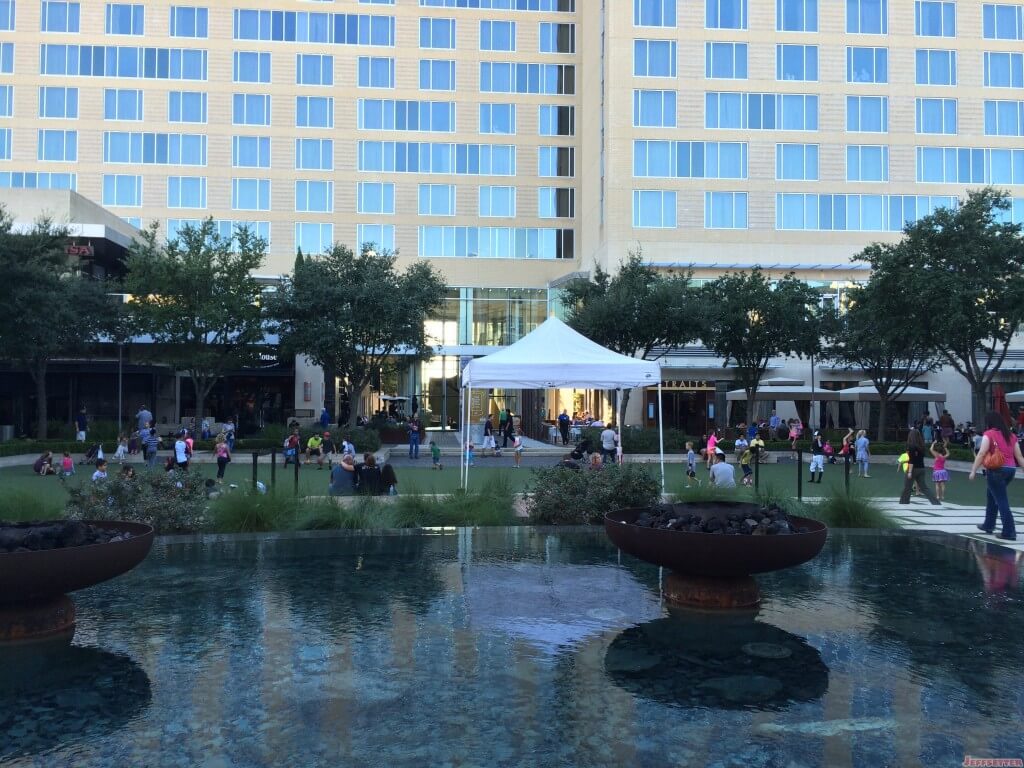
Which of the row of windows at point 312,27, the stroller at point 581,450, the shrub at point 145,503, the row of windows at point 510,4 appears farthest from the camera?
the row of windows at point 510,4

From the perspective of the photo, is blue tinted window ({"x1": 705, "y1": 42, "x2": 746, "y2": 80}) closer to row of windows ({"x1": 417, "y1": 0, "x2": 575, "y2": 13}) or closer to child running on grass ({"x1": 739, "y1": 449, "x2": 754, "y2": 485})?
row of windows ({"x1": 417, "y1": 0, "x2": 575, "y2": 13})

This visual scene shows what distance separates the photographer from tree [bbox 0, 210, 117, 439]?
27.7 metres

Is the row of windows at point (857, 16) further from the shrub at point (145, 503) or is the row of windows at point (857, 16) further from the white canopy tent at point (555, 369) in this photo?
the shrub at point (145, 503)

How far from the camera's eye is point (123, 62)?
5169 cm

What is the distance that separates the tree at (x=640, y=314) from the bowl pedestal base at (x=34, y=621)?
28264 mm

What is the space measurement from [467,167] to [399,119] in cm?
528

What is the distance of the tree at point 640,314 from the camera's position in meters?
34.7

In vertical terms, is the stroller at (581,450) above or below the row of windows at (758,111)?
below

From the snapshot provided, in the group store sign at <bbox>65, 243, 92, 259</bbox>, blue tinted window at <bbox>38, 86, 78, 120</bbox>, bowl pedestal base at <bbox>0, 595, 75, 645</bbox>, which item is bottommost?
bowl pedestal base at <bbox>0, 595, 75, 645</bbox>

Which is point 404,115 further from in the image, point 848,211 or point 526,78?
point 848,211

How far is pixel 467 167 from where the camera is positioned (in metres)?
54.3

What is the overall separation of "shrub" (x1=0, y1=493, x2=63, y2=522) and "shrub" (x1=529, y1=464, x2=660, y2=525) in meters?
7.08

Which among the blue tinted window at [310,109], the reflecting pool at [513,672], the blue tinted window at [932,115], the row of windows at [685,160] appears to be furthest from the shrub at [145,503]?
the blue tinted window at [932,115]

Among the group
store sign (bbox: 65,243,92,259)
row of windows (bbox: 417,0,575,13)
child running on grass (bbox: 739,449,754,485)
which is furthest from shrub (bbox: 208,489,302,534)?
row of windows (bbox: 417,0,575,13)
